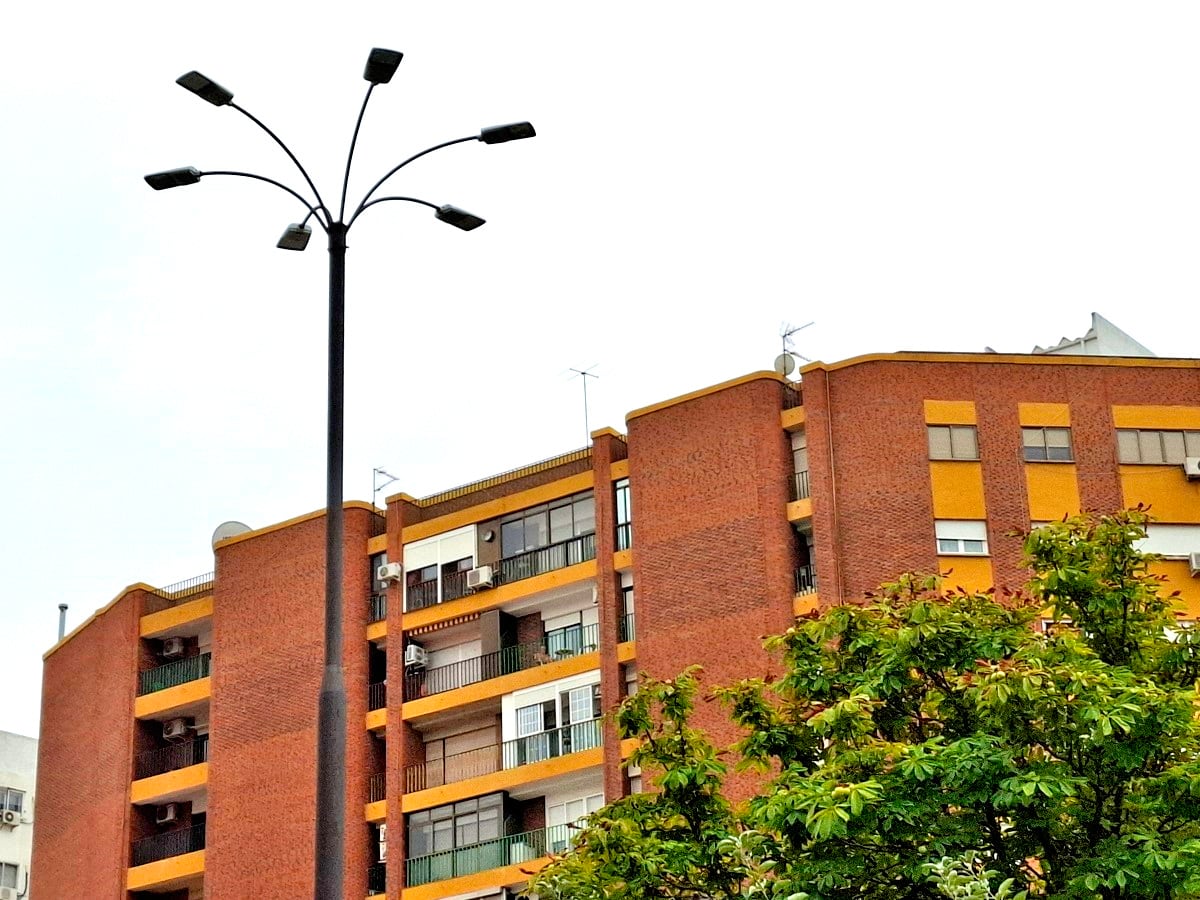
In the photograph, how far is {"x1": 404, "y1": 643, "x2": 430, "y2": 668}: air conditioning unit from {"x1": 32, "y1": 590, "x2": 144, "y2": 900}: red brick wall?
9.46 m

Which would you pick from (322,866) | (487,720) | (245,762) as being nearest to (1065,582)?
(322,866)

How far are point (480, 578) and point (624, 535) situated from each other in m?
4.22

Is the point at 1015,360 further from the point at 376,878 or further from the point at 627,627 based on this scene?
the point at 376,878

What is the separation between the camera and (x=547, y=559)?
172 ft

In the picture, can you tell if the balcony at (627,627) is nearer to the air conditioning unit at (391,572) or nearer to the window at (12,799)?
the air conditioning unit at (391,572)

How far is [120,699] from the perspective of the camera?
5869 cm

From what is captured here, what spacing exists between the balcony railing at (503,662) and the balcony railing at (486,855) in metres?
4.15

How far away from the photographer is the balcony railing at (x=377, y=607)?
54.9 meters

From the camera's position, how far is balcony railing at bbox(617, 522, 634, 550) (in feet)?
166

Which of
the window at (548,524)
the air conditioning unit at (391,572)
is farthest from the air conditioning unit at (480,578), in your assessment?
the air conditioning unit at (391,572)

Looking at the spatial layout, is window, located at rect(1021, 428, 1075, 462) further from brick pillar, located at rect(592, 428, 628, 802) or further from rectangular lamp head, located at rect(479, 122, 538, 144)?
rectangular lamp head, located at rect(479, 122, 538, 144)

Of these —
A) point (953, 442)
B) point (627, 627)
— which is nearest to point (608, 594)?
point (627, 627)

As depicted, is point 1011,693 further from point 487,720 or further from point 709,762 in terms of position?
point 487,720

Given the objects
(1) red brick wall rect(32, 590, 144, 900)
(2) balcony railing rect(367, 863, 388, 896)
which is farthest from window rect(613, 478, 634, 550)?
(1) red brick wall rect(32, 590, 144, 900)
